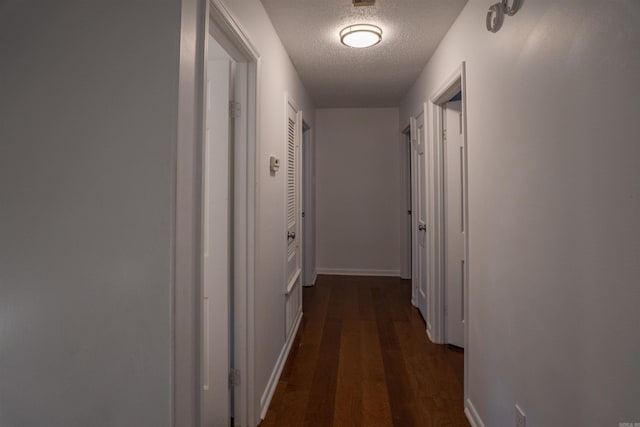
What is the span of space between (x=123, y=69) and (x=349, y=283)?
4013 mm

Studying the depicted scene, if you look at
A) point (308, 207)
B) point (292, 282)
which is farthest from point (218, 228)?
point (308, 207)

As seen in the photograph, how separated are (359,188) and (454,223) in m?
2.35

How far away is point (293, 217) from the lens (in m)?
3.07

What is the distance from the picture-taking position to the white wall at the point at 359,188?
502 centimetres

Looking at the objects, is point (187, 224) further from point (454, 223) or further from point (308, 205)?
point (308, 205)

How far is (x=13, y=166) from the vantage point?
1162 mm

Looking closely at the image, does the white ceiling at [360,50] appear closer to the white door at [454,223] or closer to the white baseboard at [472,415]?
the white door at [454,223]

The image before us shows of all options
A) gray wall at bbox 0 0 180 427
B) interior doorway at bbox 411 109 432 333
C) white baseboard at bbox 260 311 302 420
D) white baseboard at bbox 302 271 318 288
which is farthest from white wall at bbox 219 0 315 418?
white baseboard at bbox 302 271 318 288

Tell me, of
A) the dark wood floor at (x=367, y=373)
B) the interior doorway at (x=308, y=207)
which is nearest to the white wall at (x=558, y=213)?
the dark wood floor at (x=367, y=373)

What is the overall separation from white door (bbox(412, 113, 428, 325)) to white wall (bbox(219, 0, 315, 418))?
57.5 inches

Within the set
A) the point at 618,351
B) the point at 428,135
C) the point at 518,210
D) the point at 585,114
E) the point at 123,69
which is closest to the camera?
the point at 618,351

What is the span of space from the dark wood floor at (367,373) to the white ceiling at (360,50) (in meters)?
2.37

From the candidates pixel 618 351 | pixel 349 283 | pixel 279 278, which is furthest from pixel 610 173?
pixel 349 283

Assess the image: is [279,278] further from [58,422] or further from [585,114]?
[585,114]
